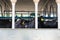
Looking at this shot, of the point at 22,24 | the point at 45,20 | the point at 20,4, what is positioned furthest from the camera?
the point at 20,4

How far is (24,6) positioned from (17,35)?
6.35m

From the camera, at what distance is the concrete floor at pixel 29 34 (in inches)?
195

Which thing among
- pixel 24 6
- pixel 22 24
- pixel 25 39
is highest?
pixel 24 6

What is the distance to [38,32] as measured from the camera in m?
4.95

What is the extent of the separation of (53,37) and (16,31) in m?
1.01

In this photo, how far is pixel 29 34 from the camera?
4.98 metres

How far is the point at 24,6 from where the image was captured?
11.2m

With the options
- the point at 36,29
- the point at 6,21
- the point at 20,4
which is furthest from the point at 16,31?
the point at 20,4

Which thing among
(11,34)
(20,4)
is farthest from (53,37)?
(20,4)

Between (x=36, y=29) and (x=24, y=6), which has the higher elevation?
(x=24, y=6)

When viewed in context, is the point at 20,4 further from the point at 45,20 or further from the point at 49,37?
the point at 49,37

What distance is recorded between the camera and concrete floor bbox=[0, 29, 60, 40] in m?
4.95

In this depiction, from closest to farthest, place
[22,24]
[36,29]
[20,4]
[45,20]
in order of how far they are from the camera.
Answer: [36,29]
[22,24]
[45,20]
[20,4]

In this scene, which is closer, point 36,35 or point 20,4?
point 36,35
